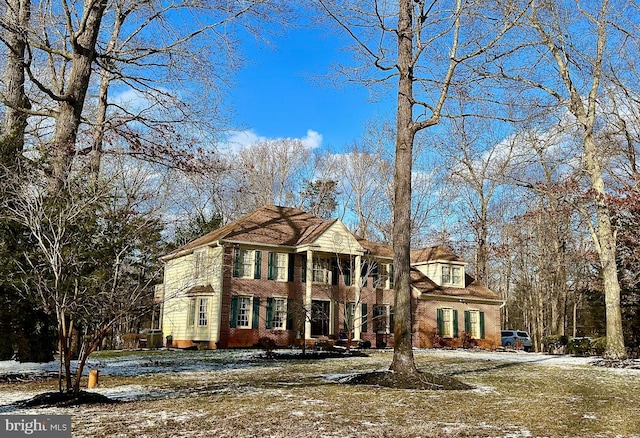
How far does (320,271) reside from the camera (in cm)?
2625

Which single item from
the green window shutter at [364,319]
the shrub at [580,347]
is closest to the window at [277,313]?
the green window shutter at [364,319]

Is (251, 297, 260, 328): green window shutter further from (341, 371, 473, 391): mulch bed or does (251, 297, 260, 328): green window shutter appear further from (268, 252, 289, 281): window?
(341, 371, 473, 391): mulch bed

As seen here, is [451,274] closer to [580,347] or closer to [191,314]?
[580,347]

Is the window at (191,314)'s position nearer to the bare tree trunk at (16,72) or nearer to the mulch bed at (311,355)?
the mulch bed at (311,355)

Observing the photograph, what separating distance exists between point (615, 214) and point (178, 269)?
62.5 ft

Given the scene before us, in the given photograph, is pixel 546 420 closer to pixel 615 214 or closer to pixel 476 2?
pixel 476 2

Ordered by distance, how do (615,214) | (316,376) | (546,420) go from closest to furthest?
(546,420)
(316,376)
(615,214)

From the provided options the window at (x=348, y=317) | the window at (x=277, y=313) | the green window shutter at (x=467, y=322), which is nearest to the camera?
the window at (x=348, y=317)

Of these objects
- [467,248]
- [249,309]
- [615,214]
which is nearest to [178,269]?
[249,309]

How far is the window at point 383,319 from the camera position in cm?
2742

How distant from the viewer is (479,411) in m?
7.11

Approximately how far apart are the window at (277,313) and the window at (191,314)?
3.26 metres

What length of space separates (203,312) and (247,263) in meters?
2.83

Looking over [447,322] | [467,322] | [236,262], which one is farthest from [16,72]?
[467,322]
